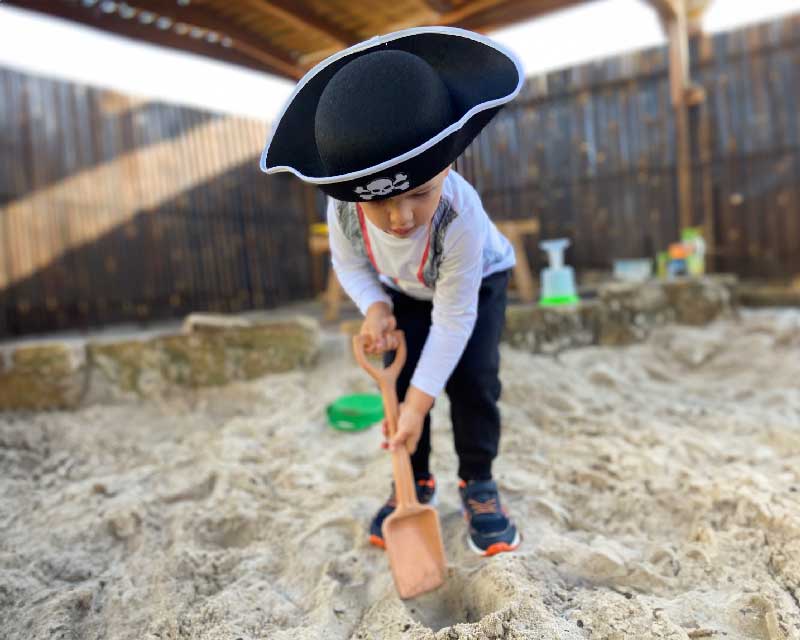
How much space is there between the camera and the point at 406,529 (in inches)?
46.9

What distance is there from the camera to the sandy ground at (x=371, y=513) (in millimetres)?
Result: 1029

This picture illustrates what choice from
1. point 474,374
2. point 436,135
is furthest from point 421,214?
point 474,374

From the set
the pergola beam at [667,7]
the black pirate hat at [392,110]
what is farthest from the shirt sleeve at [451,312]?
the pergola beam at [667,7]

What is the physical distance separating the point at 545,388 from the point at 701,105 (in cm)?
341

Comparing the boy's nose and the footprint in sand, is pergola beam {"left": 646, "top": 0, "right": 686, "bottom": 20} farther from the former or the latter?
the footprint in sand

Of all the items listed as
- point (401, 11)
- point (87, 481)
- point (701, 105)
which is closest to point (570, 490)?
point (87, 481)

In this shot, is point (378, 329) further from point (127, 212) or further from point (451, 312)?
point (127, 212)

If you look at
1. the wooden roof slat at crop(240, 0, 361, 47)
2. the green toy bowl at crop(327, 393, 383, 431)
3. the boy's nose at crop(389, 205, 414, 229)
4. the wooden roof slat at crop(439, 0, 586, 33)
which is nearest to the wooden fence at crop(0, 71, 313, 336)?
the wooden roof slat at crop(240, 0, 361, 47)

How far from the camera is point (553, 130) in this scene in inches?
193

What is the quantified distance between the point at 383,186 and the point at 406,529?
2.48ft

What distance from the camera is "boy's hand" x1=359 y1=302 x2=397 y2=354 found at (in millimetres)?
1205

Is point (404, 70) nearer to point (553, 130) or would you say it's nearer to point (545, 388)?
point (545, 388)

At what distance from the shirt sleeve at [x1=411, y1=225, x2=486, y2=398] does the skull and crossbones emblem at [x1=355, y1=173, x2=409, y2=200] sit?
11.7 inches

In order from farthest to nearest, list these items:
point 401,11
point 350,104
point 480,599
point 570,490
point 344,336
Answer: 1. point 344,336
2. point 401,11
3. point 570,490
4. point 480,599
5. point 350,104
